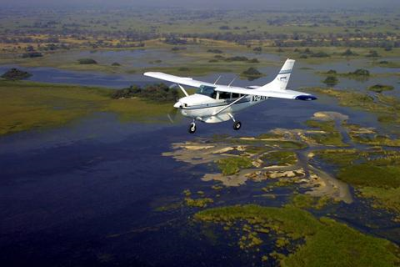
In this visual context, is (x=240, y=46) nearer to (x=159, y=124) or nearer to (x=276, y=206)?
(x=159, y=124)

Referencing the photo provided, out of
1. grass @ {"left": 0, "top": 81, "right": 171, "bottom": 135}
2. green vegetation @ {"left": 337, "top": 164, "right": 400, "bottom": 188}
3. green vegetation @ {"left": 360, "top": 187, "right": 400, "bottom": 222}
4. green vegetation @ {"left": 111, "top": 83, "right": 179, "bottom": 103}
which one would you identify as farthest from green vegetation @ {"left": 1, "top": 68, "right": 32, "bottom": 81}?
green vegetation @ {"left": 360, "top": 187, "right": 400, "bottom": 222}

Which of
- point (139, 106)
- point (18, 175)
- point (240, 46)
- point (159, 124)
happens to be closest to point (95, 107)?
point (139, 106)

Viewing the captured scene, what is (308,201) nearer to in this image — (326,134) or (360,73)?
(326,134)

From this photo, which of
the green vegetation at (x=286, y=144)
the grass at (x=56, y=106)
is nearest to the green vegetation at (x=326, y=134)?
the green vegetation at (x=286, y=144)

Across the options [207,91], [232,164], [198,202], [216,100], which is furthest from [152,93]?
[207,91]

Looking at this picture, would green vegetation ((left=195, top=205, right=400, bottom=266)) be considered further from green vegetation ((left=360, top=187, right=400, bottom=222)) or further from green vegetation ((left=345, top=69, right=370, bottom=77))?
green vegetation ((left=345, top=69, right=370, bottom=77))

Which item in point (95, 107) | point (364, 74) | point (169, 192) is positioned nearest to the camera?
point (169, 192)
